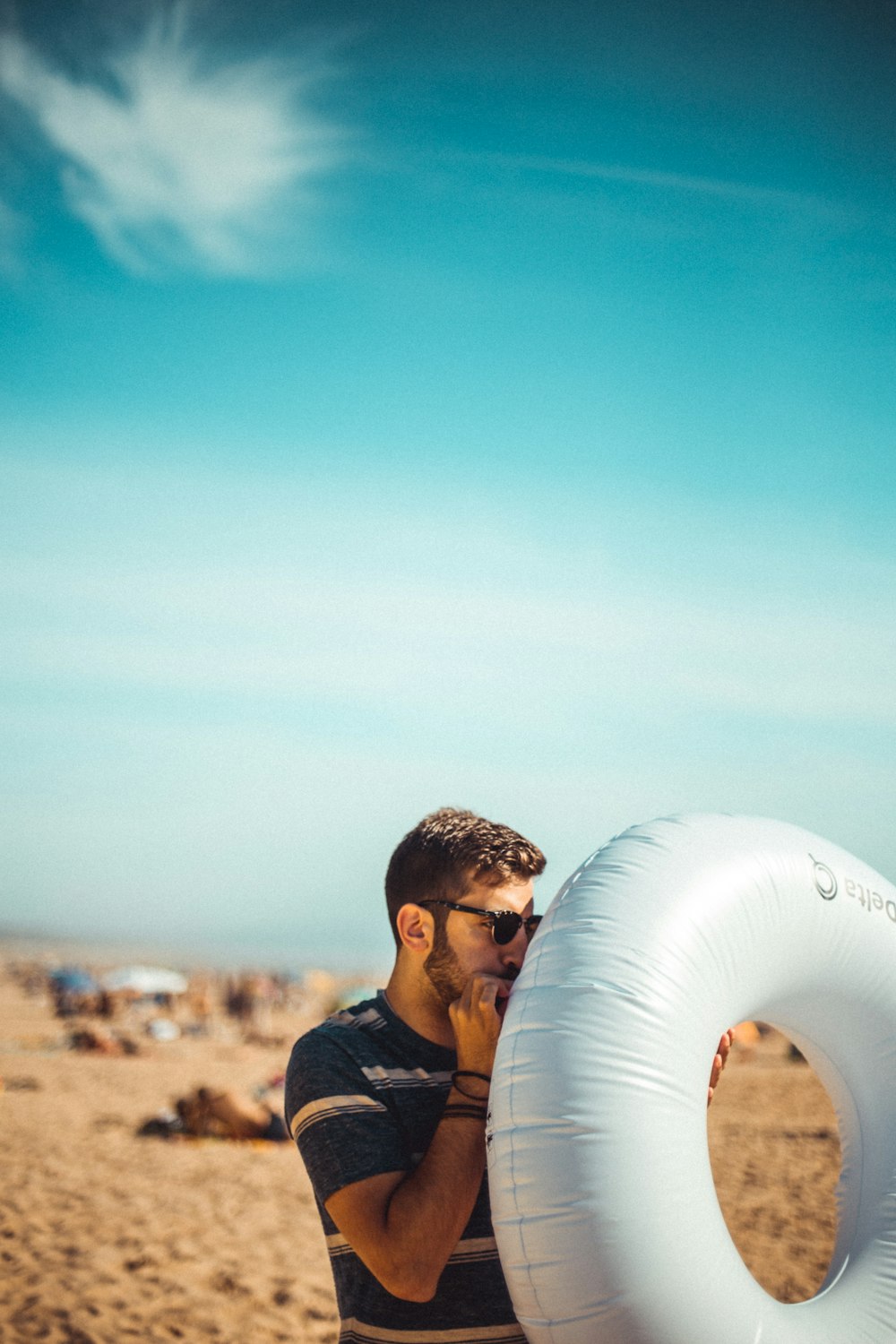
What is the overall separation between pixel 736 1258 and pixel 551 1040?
0.48 meters

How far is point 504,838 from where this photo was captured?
191cm

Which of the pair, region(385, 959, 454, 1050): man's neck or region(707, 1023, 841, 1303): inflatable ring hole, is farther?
region(707, 1023, 841, 1303): inflatable ring hole

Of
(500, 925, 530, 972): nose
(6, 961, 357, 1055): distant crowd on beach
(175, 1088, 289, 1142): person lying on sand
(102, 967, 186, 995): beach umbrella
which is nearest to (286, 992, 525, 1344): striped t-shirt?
(500, 925, 530, 972): nose

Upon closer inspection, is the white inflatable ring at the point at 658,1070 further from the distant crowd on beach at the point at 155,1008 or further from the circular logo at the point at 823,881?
the distant crowd on beach at the point at 155,1008

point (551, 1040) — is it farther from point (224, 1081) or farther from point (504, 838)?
point (224, 1081)

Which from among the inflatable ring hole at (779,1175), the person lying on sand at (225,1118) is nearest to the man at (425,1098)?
the inflatable ring hole at (779,1175)

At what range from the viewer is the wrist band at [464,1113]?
5.53 feet

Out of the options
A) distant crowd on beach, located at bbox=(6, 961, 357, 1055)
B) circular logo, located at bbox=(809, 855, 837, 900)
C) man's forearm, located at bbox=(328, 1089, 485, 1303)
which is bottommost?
distant crowd on beach, located at bbox=(6, 961, 357, 1055)

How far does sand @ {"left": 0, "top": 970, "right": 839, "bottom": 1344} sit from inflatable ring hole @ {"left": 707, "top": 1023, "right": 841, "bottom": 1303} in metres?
0.02

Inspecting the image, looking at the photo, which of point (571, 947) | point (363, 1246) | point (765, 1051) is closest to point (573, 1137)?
point (571, 947)

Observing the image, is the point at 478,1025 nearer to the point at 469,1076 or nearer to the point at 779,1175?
the point at 469,1076

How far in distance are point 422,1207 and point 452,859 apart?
1.81ft

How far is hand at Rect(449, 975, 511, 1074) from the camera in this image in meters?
1.72

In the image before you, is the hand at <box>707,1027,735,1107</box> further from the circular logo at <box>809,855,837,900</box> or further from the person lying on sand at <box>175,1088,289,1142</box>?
the person lying on sand at <box>175,1088,289,1142</box>
